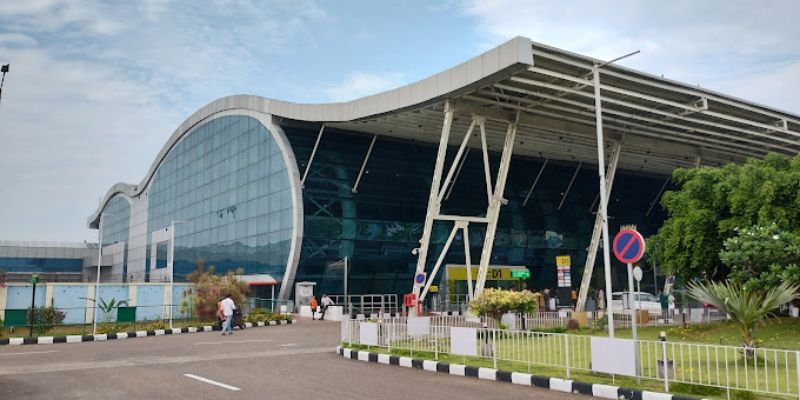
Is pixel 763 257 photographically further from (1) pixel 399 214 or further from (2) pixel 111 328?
(1) pixel 399 214

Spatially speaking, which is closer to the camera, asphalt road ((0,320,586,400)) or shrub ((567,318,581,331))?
asphalt road ((0,320,586,400))

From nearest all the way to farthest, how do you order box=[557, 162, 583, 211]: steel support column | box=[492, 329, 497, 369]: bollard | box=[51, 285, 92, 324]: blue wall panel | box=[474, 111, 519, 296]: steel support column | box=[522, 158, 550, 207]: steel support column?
box=[492, 329, 497, 369]: bollard → box=[474, 111, 519, 296]: steel support column → box=[51, 285, 92, 324]: blue wall panel → box=[522, 158, 550, 207]: steel support column → box=[557, 162, 583, 211]: steel support column

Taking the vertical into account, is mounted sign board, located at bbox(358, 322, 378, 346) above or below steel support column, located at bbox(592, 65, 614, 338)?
below

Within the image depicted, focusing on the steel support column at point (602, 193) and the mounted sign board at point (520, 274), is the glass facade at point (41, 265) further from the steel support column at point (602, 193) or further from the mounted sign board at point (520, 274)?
the steel support column at point (602, 193)

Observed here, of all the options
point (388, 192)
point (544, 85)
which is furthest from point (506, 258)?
point (544, 85)

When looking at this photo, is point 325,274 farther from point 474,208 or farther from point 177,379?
point 177,379

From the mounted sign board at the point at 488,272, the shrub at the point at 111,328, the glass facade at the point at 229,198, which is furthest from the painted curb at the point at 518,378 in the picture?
the mounted sign board at the point at 488,272

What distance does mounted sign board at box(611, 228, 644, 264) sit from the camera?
12.1m

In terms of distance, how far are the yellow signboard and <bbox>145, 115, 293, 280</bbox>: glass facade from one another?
10.7 metres

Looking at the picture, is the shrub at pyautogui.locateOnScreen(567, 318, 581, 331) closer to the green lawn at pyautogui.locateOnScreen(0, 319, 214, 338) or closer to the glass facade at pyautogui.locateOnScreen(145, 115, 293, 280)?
the green lawn at pyautogui.locateOnScreen(0, 319, 214, 338)

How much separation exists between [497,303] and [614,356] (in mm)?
10529

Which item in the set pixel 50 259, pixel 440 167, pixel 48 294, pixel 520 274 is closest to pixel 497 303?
pixel 440 167

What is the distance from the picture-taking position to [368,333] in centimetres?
Result: 1762

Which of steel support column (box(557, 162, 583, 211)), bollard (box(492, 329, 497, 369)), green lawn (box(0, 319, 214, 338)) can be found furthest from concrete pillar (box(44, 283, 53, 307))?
steel support column (box(557, 162, 583, 211))
